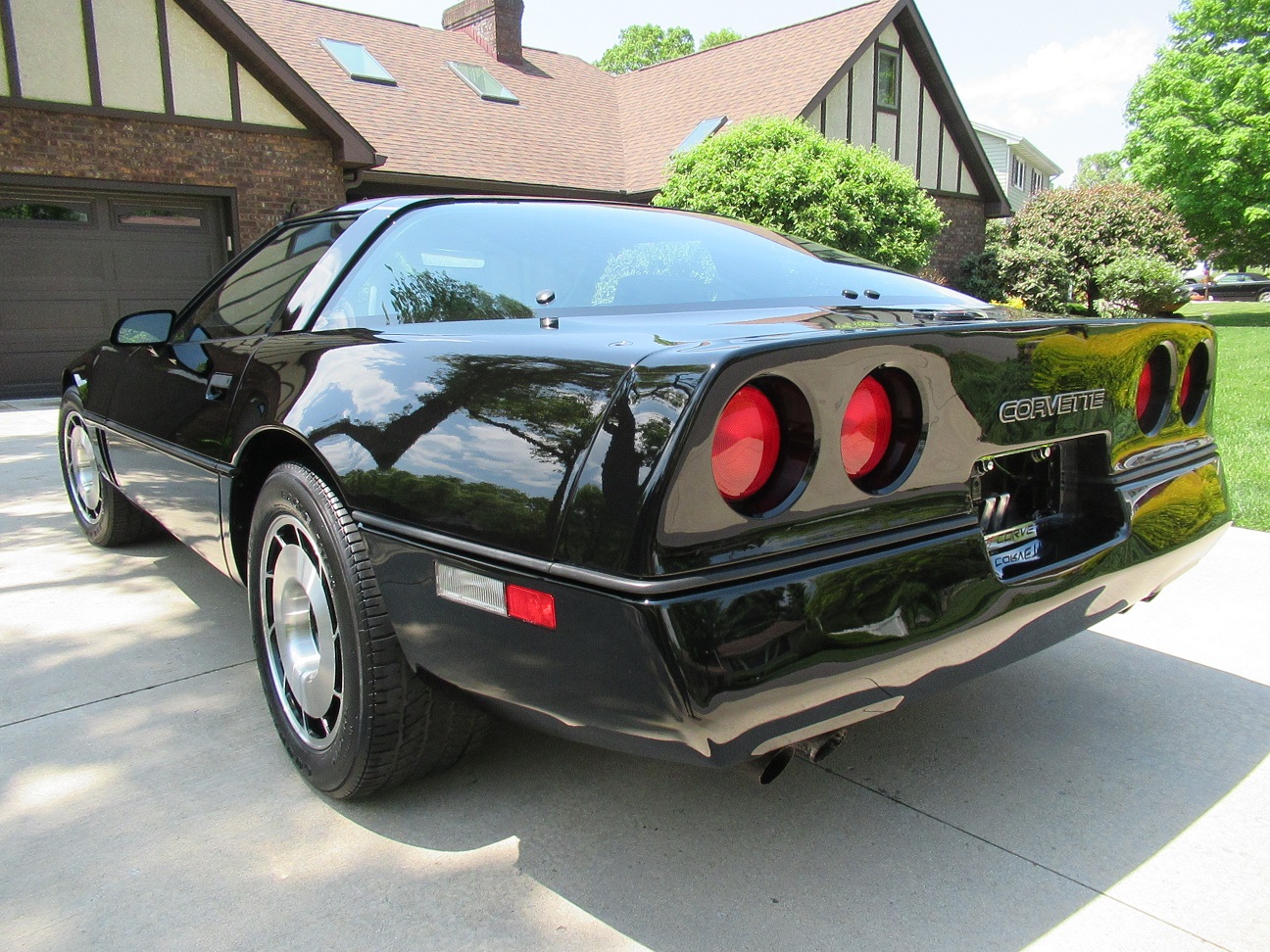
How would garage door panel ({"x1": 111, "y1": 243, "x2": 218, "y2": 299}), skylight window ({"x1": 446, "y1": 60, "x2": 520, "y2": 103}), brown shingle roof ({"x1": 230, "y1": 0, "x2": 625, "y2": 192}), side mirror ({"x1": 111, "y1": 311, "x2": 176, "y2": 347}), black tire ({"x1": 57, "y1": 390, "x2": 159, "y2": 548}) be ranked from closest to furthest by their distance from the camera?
side mirror ({"x1": 111, "y1": 311, "x2": 176, "y2": 347})
black tire ({"x1": 57, "y1": 390, "x2": 159, "y2": 548})
garage door panel ({"x1": 111, "y1": 243, "x2": 218, "y2": 299})
brown shingle roof ({"x1": 230, "y1": 0, "x2": 625, "y2": 192})
skylight window ({"x1": 446, "y1": 60, "x2": 520, "y2": 103})

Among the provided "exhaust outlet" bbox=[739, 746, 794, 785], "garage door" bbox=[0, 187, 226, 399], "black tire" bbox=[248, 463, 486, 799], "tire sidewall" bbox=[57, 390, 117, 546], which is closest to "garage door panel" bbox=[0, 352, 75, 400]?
"garage door" bbox=[0, 187, 226, 399]

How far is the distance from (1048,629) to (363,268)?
1876mm

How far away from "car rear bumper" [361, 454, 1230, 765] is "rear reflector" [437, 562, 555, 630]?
0.02 metres

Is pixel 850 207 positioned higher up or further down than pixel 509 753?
higher up

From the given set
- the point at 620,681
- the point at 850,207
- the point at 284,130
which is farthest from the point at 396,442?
the point at 284,130

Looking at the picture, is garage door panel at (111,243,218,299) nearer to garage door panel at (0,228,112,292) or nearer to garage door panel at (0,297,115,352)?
garage door panel at (0,228,112,292)

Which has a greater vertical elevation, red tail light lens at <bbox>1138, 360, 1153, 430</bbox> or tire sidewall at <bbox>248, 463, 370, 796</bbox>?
red tail light lens at <bbox>1138, 360, 1153, 430</bbox>

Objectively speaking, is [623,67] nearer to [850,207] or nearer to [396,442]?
[850,207]

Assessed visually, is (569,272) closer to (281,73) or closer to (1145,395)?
(1145,395)

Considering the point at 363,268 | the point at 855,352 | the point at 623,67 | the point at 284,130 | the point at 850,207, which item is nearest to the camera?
the point at 855,352

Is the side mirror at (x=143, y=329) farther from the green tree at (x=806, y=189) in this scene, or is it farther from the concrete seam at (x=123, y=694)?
the green tree at (x=806, y=189)

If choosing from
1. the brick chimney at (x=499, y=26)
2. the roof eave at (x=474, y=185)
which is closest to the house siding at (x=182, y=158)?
the roof eave at (x=474, y=185)

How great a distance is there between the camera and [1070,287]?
19000 mm

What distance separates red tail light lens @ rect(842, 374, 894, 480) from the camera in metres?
1.69
